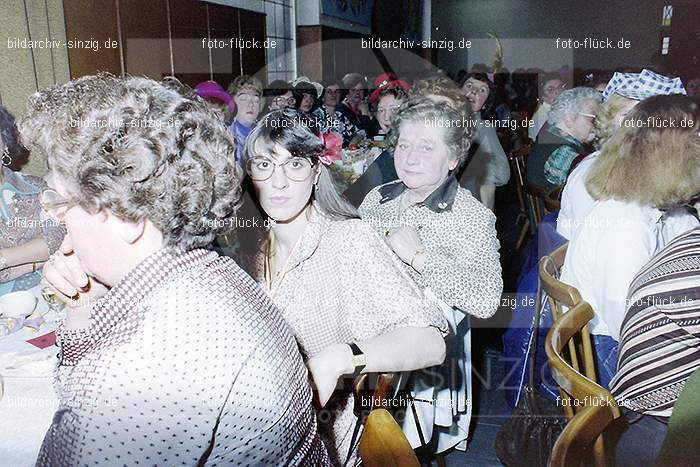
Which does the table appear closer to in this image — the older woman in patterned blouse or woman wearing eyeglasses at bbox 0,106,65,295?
woman wearing eyeglasses at bbox 0,106,65,295

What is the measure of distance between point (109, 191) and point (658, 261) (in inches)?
51.1

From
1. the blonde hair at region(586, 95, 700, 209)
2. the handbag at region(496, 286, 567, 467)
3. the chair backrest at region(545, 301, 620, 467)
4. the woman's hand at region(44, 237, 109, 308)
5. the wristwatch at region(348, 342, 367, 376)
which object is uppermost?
the blonde hair at region(586, 95, 700, 209)

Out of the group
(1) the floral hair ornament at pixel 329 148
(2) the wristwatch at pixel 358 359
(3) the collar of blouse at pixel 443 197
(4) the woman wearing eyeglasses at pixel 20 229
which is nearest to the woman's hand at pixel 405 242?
(3) the collar of blouse at pixel 443 197

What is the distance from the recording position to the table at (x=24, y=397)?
101 cm

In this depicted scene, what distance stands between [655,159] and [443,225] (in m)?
0.72

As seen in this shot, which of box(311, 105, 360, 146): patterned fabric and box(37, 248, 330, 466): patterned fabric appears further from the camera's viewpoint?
box(311, 105, 360, 146): patterned fabric

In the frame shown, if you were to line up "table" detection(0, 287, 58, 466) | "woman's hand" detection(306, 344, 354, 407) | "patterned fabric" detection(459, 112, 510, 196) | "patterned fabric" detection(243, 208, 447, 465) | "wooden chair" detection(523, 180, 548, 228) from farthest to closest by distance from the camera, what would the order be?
"patterned fabric" detection(459, 112, 510, 196) → "wooden chair" detection(523, 180, 548, 228) → "patterned fabric" detection(243, 208, 447, 465) → "woman's hand" detection(306, 344, 354, 407) → "table" detection(0, 287, 58, 466)

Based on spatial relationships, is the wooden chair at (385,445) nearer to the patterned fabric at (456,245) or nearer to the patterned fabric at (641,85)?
the patterned fabric at (456,245)

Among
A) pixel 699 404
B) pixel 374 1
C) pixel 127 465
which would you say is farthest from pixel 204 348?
pixel 374 1

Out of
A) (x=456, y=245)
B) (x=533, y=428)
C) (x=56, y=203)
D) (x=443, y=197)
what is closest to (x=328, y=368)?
(x=56, y=203)

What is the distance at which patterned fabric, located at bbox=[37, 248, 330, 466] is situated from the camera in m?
0.71

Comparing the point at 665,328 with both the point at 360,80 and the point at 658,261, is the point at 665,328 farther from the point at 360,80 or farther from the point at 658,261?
the point at 360,80

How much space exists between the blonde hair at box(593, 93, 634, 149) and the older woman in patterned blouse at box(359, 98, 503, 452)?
735mm

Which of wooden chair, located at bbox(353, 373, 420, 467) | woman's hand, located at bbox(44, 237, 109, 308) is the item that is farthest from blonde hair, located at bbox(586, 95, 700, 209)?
woman's hand, located at bbox(44, 237, 109, 308)
